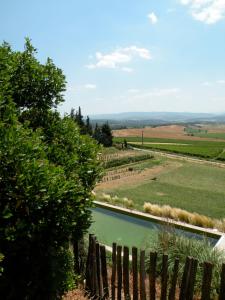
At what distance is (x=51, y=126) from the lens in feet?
19.1

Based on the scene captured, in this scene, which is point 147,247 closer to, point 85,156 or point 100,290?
point 100,290

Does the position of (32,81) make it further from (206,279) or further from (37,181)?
(206,279)

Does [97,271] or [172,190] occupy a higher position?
[97,271]

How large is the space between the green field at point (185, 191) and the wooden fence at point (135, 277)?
1081cm

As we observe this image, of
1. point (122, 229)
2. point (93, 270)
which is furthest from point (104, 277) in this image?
point (122, 229)

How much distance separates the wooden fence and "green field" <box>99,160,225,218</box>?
10.8 metres

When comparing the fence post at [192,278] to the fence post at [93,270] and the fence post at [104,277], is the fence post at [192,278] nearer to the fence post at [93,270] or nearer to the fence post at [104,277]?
the fence post at [104,277]

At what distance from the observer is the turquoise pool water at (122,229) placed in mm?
11898

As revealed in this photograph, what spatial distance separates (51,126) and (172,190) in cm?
1988

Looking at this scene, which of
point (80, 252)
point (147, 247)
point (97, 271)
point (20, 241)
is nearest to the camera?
point (20, 241)

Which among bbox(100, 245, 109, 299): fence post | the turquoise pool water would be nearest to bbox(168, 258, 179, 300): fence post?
bbox(100, 245, 109, 299): fence post

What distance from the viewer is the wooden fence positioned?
15.2ft

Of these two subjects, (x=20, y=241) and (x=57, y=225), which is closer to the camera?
(x=20, y=241)

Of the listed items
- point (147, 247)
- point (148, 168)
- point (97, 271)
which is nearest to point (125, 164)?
point (148, 168)
